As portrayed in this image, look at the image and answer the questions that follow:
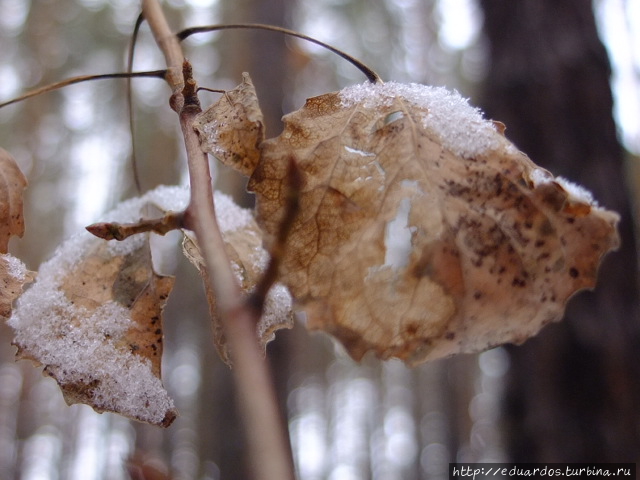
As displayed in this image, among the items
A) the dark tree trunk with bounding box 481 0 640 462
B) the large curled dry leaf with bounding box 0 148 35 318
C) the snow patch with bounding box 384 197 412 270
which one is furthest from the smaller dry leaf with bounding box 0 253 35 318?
the dark tree trunk with bounding box 481 0 640 462

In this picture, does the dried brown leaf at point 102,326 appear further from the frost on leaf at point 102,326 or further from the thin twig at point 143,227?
the thin twig at point 143,227

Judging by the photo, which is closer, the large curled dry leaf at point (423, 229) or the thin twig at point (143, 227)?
the thin twig at point (143, 227)

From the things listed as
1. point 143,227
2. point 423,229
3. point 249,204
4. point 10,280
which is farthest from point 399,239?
point 249,204

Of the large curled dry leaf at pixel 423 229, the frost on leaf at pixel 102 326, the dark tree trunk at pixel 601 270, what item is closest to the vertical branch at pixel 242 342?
the large curled dry leaf at pixel 423 229

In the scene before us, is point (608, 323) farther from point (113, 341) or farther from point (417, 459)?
point (417, 459)

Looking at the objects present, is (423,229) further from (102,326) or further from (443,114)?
(102,326)

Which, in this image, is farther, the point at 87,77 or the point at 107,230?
the point at 87,77
